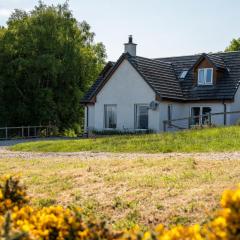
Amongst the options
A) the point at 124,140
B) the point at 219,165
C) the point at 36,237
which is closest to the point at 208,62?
the point at 124,140

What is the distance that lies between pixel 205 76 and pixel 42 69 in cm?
1559

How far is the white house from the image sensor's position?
34.4m

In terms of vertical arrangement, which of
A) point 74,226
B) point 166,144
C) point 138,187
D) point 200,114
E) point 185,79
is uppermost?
point 185,79

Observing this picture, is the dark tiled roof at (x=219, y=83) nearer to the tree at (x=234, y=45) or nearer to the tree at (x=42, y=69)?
the tree at (x=42, y=69)

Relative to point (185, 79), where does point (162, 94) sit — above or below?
below

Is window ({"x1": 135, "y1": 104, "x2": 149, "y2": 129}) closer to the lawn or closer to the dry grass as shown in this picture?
the lawn

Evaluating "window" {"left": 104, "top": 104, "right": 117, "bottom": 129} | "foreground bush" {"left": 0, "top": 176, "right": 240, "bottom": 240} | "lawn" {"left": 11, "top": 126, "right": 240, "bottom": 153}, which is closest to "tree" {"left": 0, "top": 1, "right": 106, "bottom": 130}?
"window" {"left": 104, "top": 104, "right": 117, "bottom": 129}

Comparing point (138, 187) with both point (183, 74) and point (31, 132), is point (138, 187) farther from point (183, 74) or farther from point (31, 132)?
point (31, 132)

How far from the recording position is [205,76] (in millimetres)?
36062

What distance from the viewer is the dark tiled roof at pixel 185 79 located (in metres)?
34.6

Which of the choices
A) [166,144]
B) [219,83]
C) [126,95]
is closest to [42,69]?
[126,95]

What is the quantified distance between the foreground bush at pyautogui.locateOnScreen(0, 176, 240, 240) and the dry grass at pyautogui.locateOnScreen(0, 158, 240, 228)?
114 inches

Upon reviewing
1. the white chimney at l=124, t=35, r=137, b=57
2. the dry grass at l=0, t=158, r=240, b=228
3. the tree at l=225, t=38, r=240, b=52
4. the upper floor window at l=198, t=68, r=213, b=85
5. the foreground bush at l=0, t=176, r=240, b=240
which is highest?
the tree at l=225, t=38, r=240, b=52

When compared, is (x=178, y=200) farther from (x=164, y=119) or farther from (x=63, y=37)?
(x=63, y=37)
